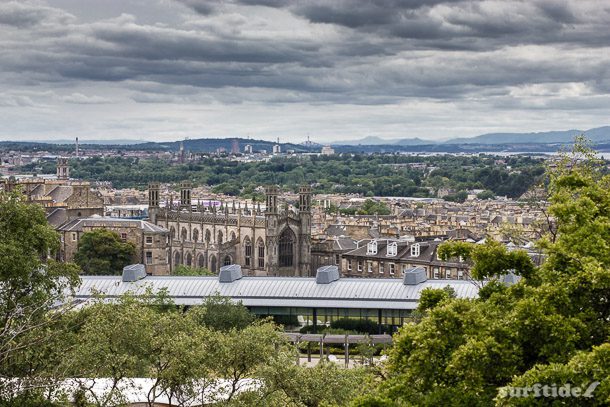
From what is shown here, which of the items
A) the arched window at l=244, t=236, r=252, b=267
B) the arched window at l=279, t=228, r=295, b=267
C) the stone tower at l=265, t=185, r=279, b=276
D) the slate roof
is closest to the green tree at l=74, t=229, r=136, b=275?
the slate roof

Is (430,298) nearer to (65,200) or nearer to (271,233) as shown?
(271,233)

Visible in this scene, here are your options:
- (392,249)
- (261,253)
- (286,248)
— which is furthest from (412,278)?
(261,253)

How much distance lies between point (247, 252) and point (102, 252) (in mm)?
18012

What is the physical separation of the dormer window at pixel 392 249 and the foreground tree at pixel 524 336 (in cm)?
6954

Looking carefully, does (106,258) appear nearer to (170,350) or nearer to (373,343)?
(373,343)

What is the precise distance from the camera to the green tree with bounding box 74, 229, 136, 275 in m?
100

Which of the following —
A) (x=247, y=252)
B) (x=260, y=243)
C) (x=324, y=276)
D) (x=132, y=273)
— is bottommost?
(x=247, y=252)

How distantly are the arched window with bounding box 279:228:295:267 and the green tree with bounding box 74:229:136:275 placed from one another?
17664 millimetres

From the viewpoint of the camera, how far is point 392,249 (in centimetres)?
9500

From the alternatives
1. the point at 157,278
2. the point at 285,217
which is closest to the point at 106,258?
the point at 285,217

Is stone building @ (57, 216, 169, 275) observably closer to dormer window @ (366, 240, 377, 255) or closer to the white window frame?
dormer window @ (366, 240, 377, 255)

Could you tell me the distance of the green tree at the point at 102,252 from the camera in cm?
10025

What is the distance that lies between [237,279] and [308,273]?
37.4 meters

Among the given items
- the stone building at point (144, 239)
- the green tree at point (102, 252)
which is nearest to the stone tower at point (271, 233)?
the stone building at point (144, 239)
